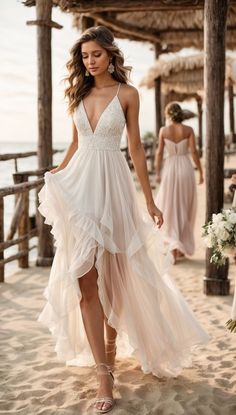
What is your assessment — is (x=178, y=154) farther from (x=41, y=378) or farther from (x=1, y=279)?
(x=41, y=378)

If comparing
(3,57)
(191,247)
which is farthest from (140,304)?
(3,57)

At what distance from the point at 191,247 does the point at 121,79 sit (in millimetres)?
4164

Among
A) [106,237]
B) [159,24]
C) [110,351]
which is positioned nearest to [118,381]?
[110,351]

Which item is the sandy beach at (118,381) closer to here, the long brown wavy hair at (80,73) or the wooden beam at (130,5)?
the long brown wavy hair at (80,73)

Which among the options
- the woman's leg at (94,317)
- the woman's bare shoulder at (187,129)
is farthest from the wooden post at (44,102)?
the woman's leg at (94,317)

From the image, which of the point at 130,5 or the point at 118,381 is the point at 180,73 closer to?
the point at 130,5

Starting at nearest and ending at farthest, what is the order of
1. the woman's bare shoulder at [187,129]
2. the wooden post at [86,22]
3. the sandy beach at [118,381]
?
the sandy beach at [118,381], the woman's bare shoulder at [187,129], the wooden post at [86,22]

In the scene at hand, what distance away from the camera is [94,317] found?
3.47 meters

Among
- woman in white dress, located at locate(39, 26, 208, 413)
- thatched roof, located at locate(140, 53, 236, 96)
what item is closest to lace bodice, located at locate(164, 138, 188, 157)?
woman in white dress, located at locate(39, 26, 208, 413)

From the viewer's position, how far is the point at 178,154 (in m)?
7.80

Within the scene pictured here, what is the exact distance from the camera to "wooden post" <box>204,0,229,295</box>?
546 cm

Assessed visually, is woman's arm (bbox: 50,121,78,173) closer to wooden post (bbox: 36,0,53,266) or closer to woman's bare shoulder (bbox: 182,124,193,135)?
wooden post (bbox: 36,0,53,266)

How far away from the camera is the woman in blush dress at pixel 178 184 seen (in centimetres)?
755

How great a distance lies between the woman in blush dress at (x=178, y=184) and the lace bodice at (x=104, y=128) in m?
3.98
